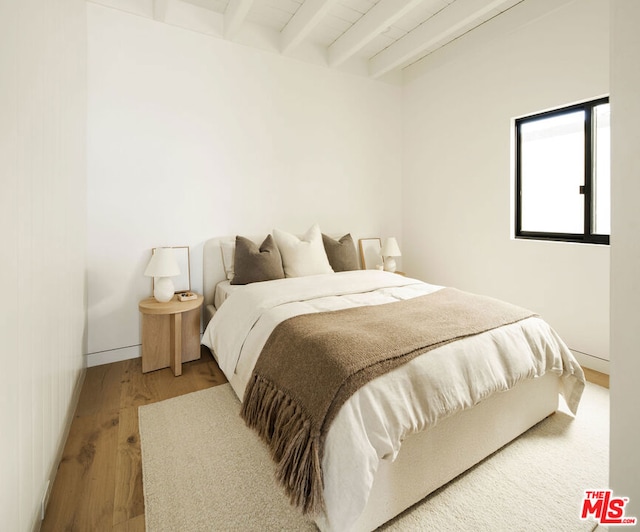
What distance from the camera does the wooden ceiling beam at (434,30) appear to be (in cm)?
277

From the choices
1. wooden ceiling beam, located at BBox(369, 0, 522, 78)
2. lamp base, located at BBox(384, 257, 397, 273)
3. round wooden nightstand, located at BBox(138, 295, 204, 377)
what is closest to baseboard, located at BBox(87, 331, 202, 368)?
round wooden nightstand, located at BBox(138, 295, 204, 377)

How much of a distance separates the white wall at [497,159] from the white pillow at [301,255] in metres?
1.49

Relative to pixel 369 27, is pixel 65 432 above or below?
below

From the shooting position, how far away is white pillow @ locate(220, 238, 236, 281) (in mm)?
3021

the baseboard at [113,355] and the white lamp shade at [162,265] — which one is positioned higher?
the white lamp shade at [162,265]

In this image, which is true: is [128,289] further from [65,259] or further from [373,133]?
[373,133]

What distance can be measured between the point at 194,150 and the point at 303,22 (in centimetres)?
142

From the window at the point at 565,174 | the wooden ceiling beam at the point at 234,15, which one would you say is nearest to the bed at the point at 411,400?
the window at the point at 565,174

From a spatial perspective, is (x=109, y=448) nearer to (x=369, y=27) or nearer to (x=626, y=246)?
(x=626, y=246)

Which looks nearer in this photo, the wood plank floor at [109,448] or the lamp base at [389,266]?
the wood plank floor at [109,448]

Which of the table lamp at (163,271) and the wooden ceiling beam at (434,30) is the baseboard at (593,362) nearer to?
the wooden ceiling beam at (434,30)

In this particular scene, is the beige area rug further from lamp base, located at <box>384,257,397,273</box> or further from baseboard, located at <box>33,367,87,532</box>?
lamp base, located at <box>384,257,397,273</box>

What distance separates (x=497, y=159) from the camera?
3191mm

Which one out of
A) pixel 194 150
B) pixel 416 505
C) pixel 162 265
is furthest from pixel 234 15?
pixel 416 505
